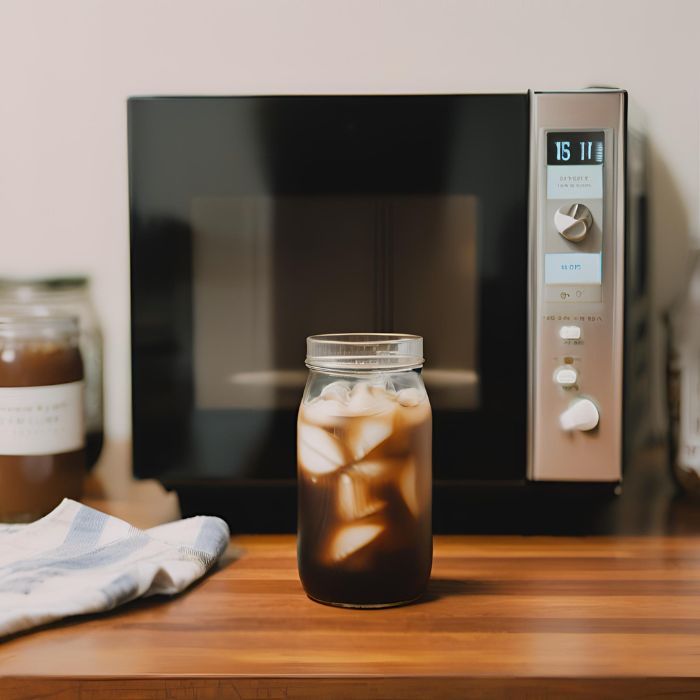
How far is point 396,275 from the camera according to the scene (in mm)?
811

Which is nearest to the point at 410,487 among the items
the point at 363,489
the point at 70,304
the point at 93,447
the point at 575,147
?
the point at 363,489

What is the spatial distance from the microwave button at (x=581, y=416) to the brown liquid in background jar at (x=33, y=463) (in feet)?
1.59

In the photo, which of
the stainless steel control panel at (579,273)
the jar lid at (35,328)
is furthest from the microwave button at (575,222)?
the jar lid at (35,328)

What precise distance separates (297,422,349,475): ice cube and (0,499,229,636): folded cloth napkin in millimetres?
129

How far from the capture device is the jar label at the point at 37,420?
841 millimetres

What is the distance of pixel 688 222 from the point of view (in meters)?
1.10

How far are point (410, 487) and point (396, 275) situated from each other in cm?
25

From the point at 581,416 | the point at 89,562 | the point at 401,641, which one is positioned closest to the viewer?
the point at 401,641

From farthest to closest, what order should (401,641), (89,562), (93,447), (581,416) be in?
(93,447) < (581,416) < (89,562) < (401,641)

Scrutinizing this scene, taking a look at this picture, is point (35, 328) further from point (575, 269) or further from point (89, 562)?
point (575, 269)

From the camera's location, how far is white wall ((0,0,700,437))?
107 cm

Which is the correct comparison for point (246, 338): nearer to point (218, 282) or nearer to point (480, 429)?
point (218, 282)

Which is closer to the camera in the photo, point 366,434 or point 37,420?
point 366,434

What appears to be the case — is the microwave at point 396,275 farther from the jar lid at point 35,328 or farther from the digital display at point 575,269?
the jar lid at point 35,328
